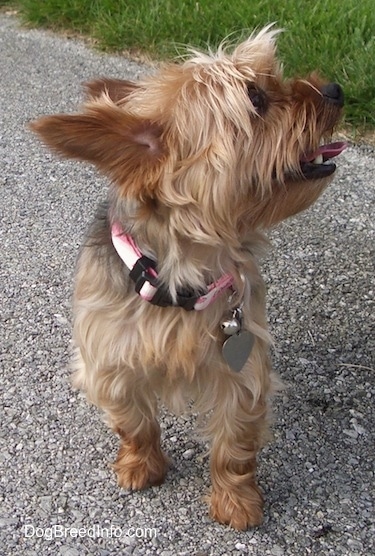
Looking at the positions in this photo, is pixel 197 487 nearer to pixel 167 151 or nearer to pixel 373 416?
pixel 373 416

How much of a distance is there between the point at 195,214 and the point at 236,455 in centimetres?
91

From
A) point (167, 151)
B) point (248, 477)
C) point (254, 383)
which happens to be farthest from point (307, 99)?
point (248, 477)

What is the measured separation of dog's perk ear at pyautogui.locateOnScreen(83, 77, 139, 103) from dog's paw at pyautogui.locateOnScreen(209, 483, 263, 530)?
1360mm

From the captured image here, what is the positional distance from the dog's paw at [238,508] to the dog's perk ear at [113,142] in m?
1.15

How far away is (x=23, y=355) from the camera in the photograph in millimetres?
3652

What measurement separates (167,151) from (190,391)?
32.9 inches

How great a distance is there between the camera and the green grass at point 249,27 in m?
5.14

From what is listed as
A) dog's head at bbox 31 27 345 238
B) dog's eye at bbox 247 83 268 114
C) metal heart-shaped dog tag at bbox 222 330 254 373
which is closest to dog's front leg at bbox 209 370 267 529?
metal heart-shaped dog tag at bbox 222 330 254 373

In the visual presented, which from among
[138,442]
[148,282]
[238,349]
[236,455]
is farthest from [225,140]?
[138,442]

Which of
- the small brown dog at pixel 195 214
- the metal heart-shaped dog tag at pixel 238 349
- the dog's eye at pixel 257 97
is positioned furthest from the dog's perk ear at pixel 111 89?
the metal heart-shaped dog tag at pixel 238 349

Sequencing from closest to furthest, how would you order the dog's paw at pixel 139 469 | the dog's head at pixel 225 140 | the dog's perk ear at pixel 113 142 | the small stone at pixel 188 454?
the dog's perk ear at pixel 113 142, the dog's head at pixel 225 140, the dog's paw at pixel 139 469, the small stone at pixel 188 454

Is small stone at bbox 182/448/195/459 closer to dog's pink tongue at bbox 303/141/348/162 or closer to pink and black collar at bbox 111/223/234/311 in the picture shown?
pink and black collar at bbox 111/223/234/311

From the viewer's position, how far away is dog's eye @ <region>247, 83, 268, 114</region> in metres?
2.46

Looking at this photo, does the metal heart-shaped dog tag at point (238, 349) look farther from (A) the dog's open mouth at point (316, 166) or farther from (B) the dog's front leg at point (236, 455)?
(A) the dog's open mouth at point (316, 166)
